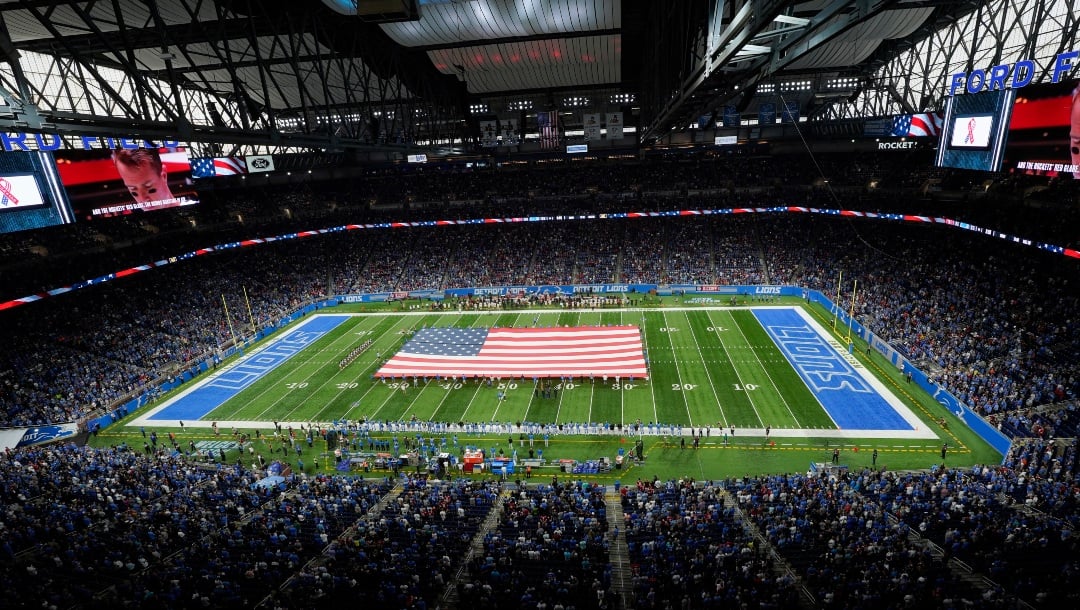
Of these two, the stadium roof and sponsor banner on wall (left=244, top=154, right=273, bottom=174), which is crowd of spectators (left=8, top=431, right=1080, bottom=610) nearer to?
the stadium roof

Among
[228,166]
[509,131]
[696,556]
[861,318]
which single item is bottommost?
[861,318]

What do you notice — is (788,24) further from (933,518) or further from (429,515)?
(429,515)

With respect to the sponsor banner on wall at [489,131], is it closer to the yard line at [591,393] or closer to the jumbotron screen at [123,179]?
the jumbotron screen at [123,179]

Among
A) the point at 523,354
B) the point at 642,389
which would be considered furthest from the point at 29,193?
the point at 642,389

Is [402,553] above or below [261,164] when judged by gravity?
below

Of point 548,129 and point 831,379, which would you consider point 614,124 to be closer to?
point 548,129

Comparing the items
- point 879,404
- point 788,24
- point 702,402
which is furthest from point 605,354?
point 788,24
